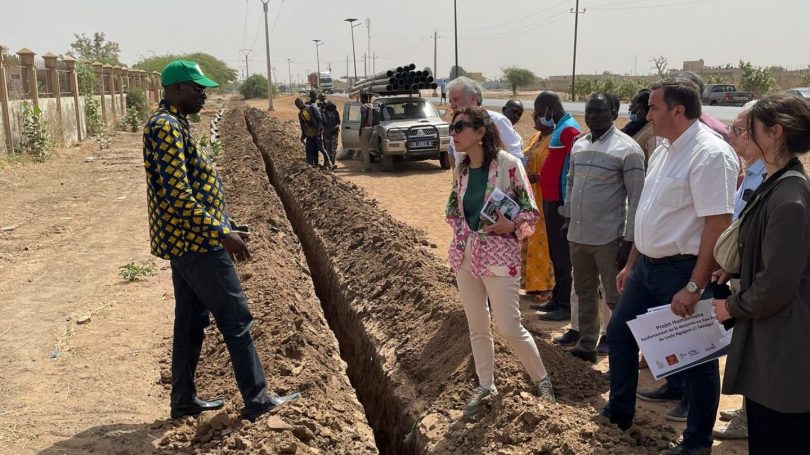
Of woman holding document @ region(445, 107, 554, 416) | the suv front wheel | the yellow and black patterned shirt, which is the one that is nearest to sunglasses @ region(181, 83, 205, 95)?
the yellow and black patterned shirt

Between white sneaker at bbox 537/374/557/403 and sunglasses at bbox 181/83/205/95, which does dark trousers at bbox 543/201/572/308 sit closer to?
white sneaker at bbox 537/374/557/403

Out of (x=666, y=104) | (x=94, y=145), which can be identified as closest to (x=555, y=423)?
(x=666, y=104)

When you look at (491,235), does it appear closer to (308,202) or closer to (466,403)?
(466,403)

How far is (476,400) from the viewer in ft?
12.4

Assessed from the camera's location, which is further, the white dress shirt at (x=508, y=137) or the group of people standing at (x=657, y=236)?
the white dress shirt at (x=508, y=137)

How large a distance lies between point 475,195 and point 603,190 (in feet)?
3.81

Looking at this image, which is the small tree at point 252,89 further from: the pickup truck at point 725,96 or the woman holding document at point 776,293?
the woman holding document at point 776,293

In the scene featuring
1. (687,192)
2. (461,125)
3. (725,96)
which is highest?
(725,96)

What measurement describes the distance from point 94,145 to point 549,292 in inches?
781

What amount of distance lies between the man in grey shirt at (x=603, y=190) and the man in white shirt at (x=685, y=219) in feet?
2.85

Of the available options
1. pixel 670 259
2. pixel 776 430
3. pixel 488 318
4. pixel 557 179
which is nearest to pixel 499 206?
pixel 488 318

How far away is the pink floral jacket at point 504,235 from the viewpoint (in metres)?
3.40

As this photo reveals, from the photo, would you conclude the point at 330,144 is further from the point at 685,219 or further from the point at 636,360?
the point at 685,219

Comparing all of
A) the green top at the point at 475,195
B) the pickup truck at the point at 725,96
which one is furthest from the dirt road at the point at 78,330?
the pickup truck at the point at 725,96
